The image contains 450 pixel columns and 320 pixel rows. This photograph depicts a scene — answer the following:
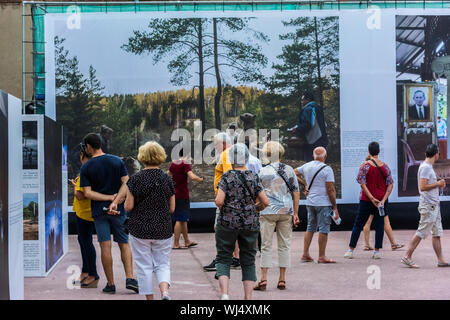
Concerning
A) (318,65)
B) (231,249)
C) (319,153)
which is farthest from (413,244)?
(318,65)

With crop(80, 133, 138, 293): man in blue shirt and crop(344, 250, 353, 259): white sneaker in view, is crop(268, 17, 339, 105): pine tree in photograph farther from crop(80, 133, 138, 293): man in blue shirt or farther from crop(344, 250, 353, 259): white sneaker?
crop(80, 133, 138, 293): man in blue shirt

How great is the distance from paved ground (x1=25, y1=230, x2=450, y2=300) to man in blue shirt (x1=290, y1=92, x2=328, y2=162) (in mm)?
3527

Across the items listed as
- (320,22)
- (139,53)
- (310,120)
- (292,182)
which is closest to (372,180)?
(292,182)

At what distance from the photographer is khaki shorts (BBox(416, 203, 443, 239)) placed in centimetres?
868

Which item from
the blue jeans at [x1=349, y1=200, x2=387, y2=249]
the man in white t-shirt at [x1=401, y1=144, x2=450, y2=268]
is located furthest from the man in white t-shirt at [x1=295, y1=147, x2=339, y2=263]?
the man in white t-shirt at [x1=401, y1=144, x2=450, y2=268]

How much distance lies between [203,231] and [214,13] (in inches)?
182

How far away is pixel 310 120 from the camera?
45.2 ft

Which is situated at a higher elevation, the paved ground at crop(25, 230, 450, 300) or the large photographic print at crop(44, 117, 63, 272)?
the large photographic print at crop(44, 117, 63, 272)

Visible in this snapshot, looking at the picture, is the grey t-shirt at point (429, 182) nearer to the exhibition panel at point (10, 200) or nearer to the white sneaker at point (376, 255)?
the white sneaker at point (376, 255)

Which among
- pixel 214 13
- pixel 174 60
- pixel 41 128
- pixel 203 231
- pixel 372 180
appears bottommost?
pixel 203 231

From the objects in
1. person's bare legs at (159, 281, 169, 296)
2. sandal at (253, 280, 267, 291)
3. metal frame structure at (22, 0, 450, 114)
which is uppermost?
metal frame structure at (22, 0, 450, 114)

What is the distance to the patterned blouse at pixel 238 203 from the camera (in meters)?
6.26

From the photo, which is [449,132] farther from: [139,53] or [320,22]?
[139,53]
